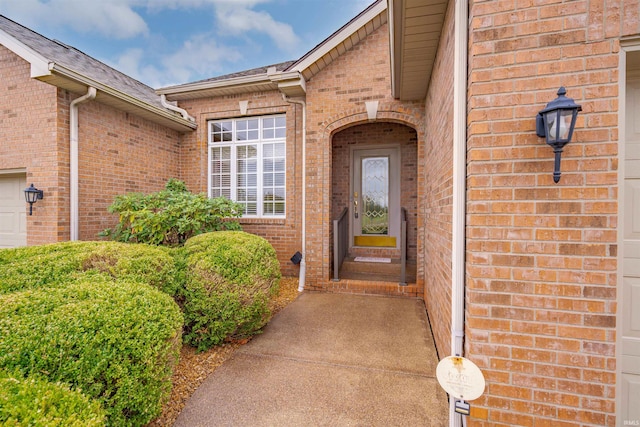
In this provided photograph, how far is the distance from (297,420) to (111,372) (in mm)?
1245

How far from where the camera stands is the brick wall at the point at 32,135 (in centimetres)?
440

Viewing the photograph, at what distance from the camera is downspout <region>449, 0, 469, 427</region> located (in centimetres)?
182

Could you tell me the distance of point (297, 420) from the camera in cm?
194

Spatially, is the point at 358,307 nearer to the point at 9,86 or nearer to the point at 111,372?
the point at 111,372

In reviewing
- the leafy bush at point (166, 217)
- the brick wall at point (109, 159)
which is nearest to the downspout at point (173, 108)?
the brick wall at point (109, 159)

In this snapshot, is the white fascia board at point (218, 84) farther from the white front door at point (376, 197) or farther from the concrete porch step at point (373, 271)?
the concrete porch step at point (373, 271)

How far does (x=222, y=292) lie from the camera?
2.76 m

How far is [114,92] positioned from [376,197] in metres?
5.37

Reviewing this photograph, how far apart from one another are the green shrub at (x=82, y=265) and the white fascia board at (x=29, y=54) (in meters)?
2.75

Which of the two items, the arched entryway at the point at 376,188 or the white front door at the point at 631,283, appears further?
the arched entryway at the point at 376,188

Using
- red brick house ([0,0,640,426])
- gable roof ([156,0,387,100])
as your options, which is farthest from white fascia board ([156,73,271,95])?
red brick house ([0,0,640,426])

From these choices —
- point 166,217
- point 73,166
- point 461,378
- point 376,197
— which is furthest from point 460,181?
point 73,166

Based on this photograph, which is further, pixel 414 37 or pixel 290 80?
pixel 290 80

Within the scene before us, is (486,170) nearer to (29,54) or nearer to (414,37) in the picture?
(414,37)
